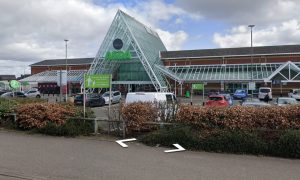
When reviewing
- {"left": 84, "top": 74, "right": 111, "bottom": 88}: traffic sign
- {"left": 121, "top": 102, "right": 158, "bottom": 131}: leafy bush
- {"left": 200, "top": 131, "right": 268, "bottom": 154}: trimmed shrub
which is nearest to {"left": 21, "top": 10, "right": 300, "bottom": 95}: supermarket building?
{"left": 84, "top": 74, "right": 111, "bottom": 88}: traffic sign

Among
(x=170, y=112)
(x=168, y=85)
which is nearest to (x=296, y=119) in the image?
(x=170, y=112)

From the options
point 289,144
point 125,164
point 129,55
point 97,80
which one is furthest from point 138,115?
point 129,55

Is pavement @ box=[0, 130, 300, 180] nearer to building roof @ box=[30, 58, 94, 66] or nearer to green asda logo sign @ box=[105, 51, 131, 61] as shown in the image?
green asda logo sign @ box=[105, 51, 131, 61]

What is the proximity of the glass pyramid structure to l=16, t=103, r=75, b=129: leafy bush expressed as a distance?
4206 centimetres

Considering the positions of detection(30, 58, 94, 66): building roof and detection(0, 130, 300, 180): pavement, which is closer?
detection(0, 130, 300, 180): pavement

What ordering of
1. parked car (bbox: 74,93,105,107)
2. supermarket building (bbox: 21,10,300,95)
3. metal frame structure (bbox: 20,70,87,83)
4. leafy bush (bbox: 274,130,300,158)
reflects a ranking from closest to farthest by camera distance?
leafy bush (bbox: 274,130,300,158) < parked car (bbox: 74,93,105,107) < supermarket building (bbox: 21,10,300,95) < metal frame structure (bbox: 20,70,87,83)

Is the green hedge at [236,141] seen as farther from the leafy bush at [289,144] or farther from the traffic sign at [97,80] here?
the traffic sign at [97,80]

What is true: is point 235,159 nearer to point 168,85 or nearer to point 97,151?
point 97,151

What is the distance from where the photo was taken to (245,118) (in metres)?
9.27

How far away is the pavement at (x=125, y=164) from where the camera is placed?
674 cm

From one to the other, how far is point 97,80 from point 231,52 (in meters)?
57.7

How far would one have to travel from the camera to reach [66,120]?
39.2ft

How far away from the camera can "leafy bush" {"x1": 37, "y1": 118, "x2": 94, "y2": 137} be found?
11430 millimetres

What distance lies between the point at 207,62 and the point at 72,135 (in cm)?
5739
